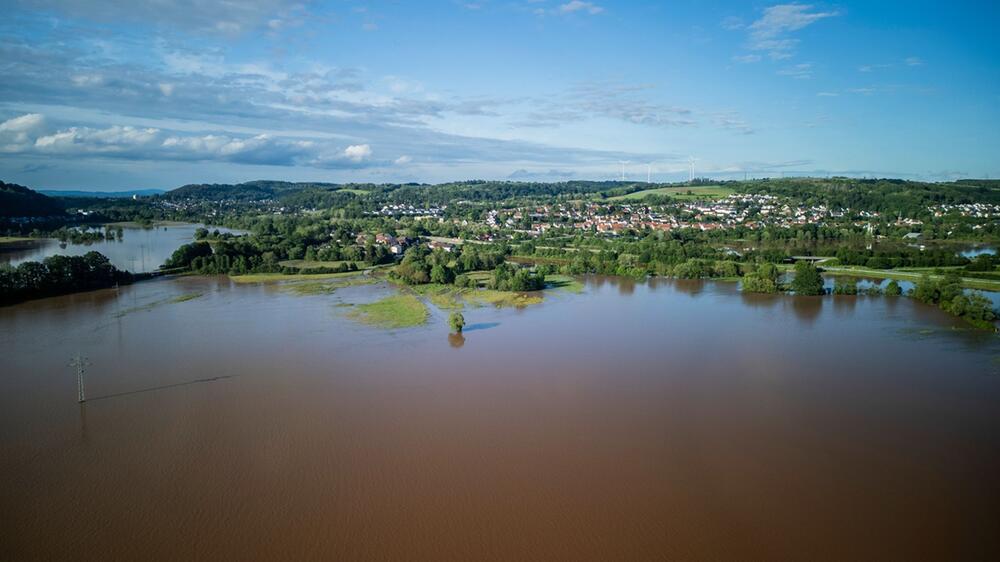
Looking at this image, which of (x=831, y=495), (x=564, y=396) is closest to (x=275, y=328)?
(x=564, y=396)

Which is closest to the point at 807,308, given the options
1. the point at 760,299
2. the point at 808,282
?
the point at 760,299

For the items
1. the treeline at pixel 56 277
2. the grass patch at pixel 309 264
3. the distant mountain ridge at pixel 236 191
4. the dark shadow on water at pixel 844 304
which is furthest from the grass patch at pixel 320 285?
the distant mountain ridge at pixel 236 191

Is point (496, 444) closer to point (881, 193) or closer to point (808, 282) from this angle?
point (808, 282)

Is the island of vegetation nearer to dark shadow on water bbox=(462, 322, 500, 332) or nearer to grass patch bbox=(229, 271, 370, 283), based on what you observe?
grass patch bbox=(229, 271, 370, 283)

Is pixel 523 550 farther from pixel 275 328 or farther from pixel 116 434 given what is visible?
pixel 275 328

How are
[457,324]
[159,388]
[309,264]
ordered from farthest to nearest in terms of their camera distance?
[309,264], [457,324], [159,388]
